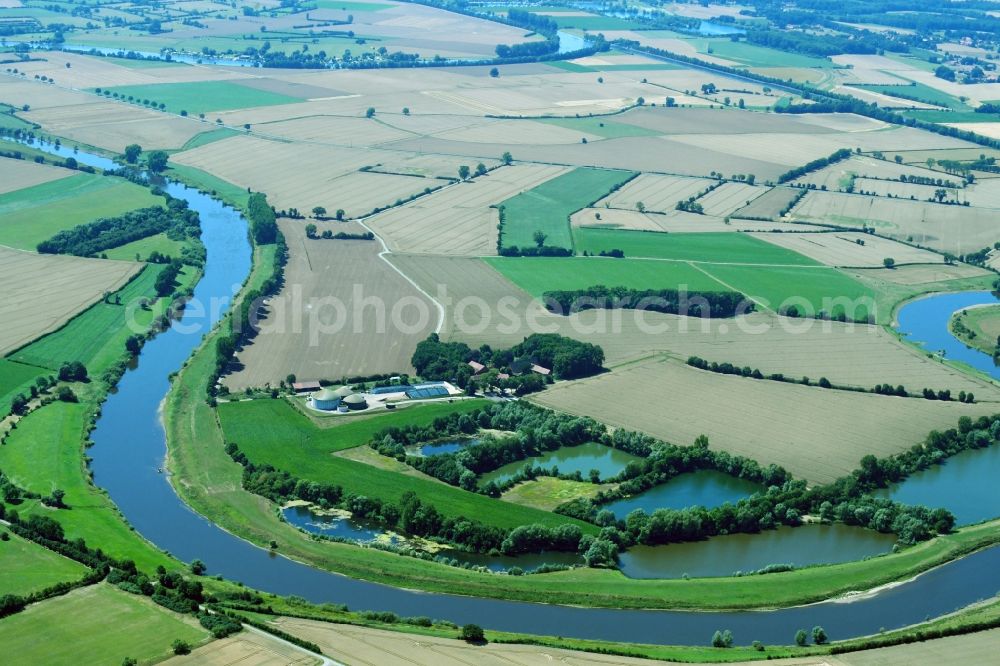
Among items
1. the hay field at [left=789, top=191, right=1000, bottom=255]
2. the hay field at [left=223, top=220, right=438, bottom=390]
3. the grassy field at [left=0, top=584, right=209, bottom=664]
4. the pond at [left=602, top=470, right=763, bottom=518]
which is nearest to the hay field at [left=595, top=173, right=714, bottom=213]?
the hay field at [left=789, top=191, right=1000, bottom=255]

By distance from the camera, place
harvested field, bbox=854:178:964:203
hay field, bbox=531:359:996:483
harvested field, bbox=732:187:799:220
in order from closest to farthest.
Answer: hay field, bbox=531:359:996:483 → harvested field, bbox=732:187:799:220 → harvested field, bbox=854:178:964:203

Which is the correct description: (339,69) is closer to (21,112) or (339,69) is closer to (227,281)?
(21,112)

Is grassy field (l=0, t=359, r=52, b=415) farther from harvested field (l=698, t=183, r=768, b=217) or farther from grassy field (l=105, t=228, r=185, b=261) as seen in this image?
harvested field (l=698, t=183, r=768, b=217)

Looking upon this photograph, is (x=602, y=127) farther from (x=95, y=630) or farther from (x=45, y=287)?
(x=95, y=630)

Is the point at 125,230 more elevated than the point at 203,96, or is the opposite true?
the point at 203,96

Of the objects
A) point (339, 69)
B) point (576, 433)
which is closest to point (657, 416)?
point (576, 433)

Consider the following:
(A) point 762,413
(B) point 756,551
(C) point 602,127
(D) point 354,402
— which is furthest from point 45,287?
(C) point 602,127

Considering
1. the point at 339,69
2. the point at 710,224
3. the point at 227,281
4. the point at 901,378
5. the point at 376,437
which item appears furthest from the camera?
the point at 339,69
